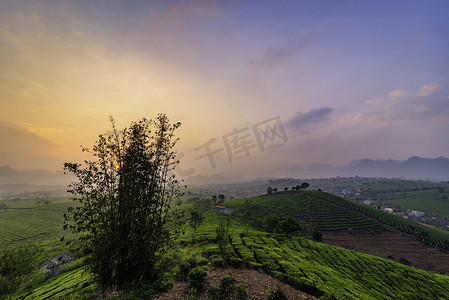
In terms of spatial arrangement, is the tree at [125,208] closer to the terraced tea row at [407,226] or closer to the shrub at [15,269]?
the shrub at [15,269]

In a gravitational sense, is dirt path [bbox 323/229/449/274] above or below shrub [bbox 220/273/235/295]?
below

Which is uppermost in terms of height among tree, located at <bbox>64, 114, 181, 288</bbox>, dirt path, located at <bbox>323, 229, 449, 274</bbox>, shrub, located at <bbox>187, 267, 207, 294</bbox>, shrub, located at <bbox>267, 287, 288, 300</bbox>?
tree, located at <bbox>64, 114, 181, 288</bbox>

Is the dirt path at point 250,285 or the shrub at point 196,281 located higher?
the shrub at point 196,281

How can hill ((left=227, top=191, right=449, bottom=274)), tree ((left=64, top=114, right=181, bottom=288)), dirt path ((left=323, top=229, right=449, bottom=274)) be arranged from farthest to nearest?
hill ((left=227, top=191, right=449, bottom=274))
dirt path ((left=323, top=229, right=449, bottom=274))
tree ((left=64, top=114, right=181, bottom=288))

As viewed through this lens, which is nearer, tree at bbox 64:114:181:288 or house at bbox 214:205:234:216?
tree at bbox 64:114:181:288

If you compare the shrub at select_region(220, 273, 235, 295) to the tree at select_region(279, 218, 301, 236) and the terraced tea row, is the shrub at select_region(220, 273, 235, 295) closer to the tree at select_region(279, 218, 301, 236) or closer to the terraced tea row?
the tree at select_region(279, 218, 301, 236)

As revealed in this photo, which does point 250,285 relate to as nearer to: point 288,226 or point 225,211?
point 288,226

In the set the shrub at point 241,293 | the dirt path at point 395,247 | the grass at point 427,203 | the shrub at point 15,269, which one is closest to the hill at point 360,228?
the dirt path at point 395,247

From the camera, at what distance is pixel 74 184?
1148cm

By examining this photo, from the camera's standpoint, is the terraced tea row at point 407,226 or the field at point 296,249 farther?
the terraced tea row at point 407,226

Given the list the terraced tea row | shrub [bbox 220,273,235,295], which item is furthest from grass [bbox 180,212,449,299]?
the terraced tea row

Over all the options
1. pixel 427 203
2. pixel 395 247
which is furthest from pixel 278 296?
pixel 427 203

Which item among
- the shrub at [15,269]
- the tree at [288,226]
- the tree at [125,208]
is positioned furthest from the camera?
the tree at [288,226]

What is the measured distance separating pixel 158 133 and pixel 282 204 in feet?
365
